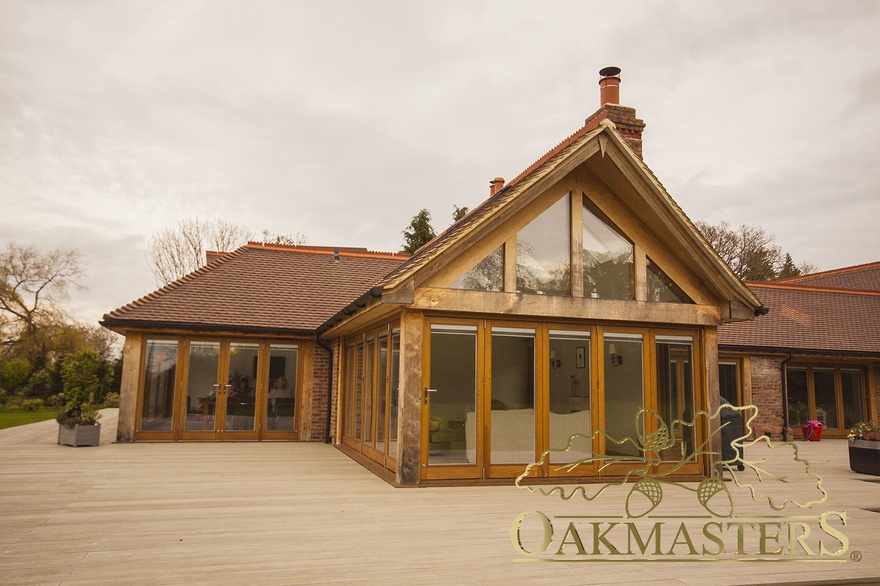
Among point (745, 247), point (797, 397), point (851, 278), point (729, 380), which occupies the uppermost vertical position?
point (745, 247)

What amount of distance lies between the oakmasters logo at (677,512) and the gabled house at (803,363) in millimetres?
5220

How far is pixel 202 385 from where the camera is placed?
1370 cm

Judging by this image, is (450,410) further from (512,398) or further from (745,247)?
(745,247)

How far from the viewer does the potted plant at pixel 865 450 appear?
34.4ft

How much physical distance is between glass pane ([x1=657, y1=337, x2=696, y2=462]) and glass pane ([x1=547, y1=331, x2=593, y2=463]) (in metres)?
1.20

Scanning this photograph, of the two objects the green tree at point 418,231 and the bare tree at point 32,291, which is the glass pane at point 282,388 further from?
the bare tree at point 32,291

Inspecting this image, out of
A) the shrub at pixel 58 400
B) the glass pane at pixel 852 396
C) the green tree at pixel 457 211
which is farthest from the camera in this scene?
the green tree at pixel 457 211

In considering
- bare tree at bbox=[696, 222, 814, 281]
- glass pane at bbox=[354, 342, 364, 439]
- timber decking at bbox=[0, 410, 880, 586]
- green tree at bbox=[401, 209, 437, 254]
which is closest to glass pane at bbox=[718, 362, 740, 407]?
timber decking at bbox=[0, 410, 880, 586]

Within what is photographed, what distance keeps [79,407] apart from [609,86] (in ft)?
37.2

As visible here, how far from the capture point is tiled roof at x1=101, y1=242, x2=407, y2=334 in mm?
13484

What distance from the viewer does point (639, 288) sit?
30.8ft

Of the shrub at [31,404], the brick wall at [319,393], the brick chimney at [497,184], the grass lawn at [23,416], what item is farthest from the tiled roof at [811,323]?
the shrub at [31,404]

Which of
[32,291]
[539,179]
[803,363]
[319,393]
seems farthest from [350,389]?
[32,291]

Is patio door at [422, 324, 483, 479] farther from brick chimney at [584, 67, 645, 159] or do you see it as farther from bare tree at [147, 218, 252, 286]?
bare tree at [147, 218, 252, 286]
